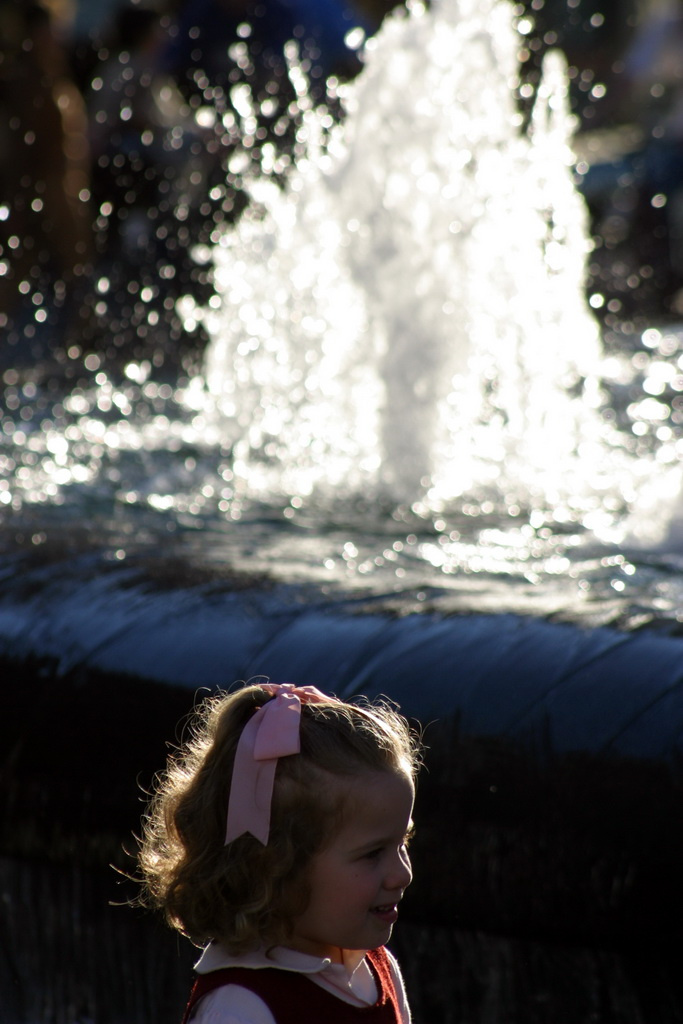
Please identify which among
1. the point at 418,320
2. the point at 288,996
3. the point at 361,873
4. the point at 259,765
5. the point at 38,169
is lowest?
the point at 288,996

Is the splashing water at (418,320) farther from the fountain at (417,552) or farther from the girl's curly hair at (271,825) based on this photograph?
the girl's curly hair at (271,825)

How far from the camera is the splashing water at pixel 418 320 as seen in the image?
164 inches

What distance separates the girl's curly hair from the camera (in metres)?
1.48

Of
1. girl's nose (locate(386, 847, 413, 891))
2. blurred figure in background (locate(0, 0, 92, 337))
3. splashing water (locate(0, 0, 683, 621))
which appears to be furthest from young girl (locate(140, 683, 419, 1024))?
blurred figure in background (locate(0, 0, 92, 337))

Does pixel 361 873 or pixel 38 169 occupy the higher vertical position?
pixel 38 169

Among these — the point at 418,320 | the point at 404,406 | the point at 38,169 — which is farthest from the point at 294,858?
the point at 38,169

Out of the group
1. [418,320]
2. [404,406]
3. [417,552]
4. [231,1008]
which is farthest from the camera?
[418,320]

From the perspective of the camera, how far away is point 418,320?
4.71m

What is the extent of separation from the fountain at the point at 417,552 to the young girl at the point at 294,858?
0.37 metres

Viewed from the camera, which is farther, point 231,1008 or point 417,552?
point 417,552

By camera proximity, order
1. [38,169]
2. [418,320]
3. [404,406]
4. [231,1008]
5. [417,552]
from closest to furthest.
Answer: [231,1008] → [417,552] → [404,406] → [418,320] → [38,169]

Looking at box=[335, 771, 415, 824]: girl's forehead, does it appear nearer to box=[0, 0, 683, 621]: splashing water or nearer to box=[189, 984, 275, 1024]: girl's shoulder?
box=[189, 984, 275, 1024]: girl's shoulder

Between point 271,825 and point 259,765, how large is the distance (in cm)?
6

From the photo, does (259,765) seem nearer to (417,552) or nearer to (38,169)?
(417,552)
